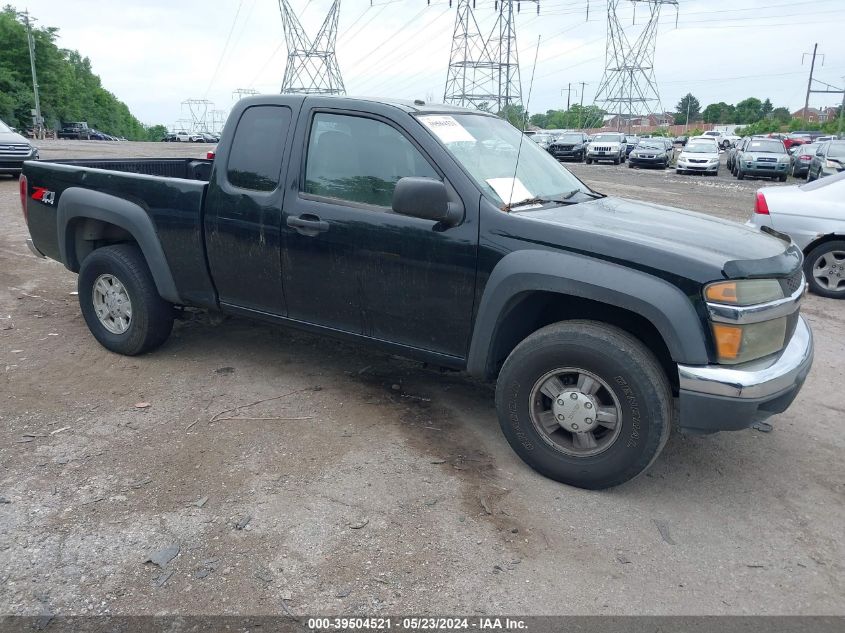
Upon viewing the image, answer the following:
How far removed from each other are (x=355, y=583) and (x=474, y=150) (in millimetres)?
2463

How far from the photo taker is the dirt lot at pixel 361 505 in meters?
2.79

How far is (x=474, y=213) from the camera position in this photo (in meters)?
3.70

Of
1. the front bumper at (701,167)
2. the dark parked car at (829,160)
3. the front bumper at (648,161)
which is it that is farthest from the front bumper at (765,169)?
the front bumper at (648,161)

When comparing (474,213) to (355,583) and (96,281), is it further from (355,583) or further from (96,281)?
(96,281)

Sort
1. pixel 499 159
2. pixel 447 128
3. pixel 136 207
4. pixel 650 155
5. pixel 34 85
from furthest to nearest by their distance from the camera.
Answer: pixel 34 85 → pixel 650 155 → pixel 136 207 → pixel 499 159 → pixel 447 128

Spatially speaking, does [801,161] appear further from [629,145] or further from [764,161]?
[629,145]

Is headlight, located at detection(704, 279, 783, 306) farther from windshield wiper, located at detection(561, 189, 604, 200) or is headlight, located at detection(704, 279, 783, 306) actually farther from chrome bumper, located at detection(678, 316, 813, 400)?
windshield wiper, located at detection(561, 189, 604, 200)

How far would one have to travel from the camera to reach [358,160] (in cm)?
414

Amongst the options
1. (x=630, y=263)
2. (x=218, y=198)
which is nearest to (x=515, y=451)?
(x=630, y=263)

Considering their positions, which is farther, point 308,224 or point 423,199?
point 308,224

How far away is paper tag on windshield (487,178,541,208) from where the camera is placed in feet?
12.7

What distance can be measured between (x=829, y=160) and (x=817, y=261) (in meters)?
12.1

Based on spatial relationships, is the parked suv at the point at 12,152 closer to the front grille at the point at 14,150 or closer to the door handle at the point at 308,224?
the front grille at the point at 14,150

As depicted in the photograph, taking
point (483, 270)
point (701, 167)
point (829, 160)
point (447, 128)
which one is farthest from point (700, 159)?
point (483, 270)
